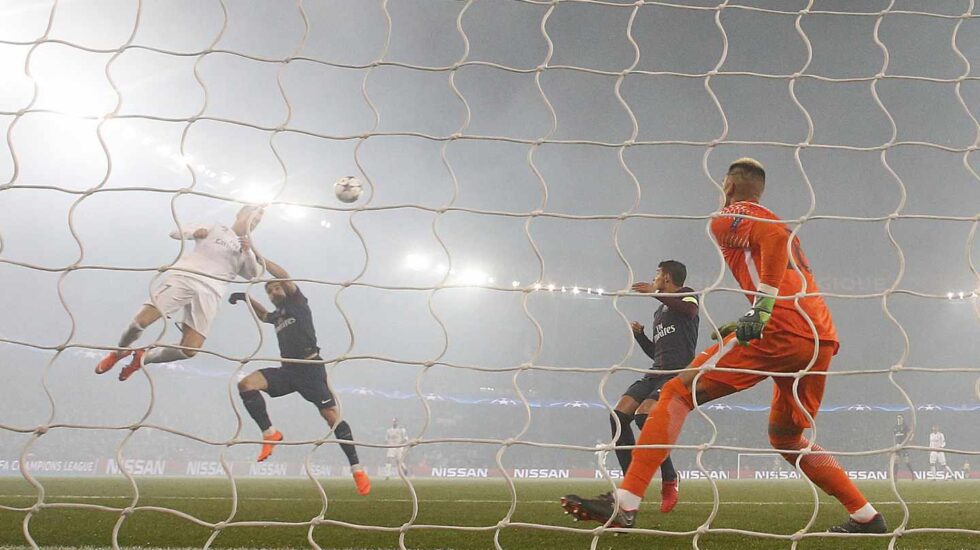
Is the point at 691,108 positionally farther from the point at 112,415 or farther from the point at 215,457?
the point at 112,415

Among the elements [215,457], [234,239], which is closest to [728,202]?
[234,239]

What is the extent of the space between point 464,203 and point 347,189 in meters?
23.7

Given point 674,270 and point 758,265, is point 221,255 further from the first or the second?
point 758,265

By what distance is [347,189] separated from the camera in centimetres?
531

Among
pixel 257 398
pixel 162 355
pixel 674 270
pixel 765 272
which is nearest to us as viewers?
pixel 765 272

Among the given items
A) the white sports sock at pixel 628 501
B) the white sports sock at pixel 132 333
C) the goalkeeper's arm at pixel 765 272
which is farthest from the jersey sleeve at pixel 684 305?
the white sports sock at pixel 132 333

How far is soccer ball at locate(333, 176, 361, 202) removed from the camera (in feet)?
17.3

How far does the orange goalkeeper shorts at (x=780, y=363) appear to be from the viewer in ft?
9.27

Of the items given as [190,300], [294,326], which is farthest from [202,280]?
[294,326]

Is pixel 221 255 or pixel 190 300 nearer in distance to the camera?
pixel 221 255

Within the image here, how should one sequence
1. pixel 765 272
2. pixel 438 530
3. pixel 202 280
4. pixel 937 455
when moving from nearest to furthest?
pixel 765 272
pixel 438 530
pixel 202 280
pixel 937 455

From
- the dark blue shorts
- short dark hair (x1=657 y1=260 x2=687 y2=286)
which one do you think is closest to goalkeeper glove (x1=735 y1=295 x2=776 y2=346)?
short dark hair (x1=657 y1=260 x2=687 y2=286)

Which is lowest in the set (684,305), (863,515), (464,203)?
(863,515)

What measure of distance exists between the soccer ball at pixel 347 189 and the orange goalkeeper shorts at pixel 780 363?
320cm
